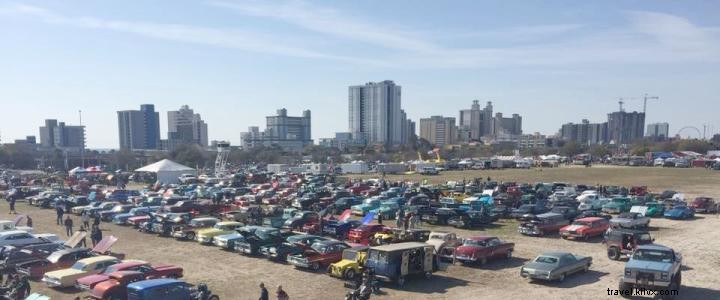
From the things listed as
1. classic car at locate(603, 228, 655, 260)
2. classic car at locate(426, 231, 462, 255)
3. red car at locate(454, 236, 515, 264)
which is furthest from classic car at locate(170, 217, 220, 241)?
classic car at locate(603, 228, 655, 260)

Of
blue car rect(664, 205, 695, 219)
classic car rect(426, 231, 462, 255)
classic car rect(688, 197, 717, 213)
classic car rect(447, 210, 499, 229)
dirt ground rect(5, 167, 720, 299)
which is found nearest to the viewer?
dirt ground rect(5, 167, 720, 299)

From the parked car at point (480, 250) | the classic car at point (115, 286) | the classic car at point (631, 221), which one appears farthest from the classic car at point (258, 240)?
the classic car at point (631, 221)

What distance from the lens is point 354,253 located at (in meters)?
18.8

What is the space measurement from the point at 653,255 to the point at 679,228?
15.7 metres

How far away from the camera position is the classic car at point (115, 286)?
1524 centimetres

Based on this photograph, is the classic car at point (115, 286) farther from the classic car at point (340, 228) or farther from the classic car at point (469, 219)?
the classic car at point (469, 219)

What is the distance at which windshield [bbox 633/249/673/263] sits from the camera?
15.7m

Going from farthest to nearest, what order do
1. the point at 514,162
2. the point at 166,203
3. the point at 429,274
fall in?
the point at 514,162, the point at 166,203, the point at 429,274

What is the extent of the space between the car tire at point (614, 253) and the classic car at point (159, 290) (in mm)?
16343

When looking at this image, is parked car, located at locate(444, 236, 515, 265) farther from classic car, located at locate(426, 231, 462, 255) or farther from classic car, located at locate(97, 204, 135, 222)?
classic car, located at locate(97, 204, 135, 222)

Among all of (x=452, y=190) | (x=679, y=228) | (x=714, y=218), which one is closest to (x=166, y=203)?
(x=452, y=190)

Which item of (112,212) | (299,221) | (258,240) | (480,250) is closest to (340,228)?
(299,221)

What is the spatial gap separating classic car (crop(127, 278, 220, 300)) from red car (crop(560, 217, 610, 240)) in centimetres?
1852

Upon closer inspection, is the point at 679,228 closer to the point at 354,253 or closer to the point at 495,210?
the point at 495,210
